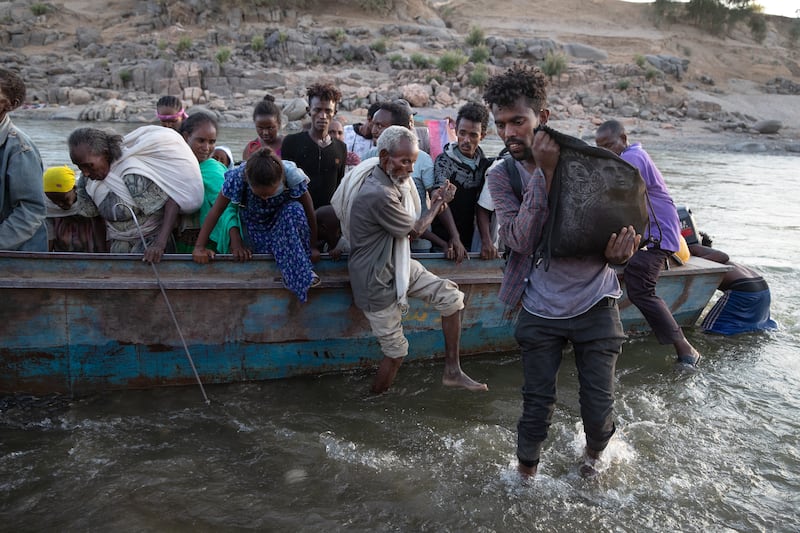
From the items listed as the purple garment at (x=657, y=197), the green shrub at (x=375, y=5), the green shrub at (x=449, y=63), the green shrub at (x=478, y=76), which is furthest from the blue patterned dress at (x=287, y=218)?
the green shrub at (x=375, y=5)

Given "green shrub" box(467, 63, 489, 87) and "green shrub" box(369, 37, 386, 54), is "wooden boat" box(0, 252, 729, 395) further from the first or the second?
"green shrub" box(369, 37, 386, 54)

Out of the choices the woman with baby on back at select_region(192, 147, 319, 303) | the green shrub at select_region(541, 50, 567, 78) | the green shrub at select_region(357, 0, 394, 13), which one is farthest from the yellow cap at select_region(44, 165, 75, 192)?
the green shrub at select_region(357, 0, 394, 13)

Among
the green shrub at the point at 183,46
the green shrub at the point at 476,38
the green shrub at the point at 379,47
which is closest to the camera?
the green shrub at the point at 183,46

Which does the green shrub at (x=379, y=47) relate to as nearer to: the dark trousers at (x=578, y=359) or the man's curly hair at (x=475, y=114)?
the man's curly hair at (x=475, y=114)

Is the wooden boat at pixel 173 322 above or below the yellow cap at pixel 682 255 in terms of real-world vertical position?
below

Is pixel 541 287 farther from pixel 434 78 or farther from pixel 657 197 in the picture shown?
pixel 434 78

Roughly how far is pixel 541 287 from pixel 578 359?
1.23 ft

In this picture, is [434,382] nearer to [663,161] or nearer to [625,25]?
[663,161]

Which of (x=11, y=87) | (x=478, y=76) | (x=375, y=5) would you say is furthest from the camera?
(x=375, y=5)

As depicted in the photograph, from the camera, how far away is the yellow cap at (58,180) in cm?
358

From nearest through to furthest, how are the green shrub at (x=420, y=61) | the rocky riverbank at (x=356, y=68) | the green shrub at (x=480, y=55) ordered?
the rocky riverbank at (x=356, y=68), the green shrub at (x=420, y=61), the green shrub at (x=480, y=55)

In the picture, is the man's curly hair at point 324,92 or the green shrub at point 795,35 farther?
the green shrub at point 795,35

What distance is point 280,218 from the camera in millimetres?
3650

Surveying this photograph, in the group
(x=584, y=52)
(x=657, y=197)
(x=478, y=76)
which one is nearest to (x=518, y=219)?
(x=657, y=197)
